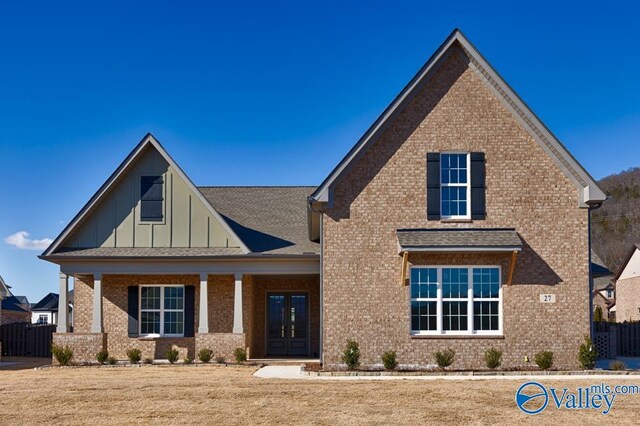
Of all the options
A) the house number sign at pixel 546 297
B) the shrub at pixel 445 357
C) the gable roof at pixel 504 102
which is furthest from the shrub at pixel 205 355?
the house number sign at pixel 546 297

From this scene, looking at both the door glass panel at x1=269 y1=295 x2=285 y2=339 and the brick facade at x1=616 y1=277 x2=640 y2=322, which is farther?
the brick facade at x1=616 y1=277 x2=640 y2=322

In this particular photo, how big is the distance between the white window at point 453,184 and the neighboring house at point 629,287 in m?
35.0

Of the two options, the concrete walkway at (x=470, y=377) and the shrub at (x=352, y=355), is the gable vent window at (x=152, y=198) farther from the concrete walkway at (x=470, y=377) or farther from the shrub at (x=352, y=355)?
the shrub at (x=352, y=355)

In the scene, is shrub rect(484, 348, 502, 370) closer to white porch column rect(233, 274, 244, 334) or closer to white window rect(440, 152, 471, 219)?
white window rect(440, 152, 471, 219)

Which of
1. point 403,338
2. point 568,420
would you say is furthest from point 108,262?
point 568,420

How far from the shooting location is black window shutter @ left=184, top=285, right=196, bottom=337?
Answer: 2344cm

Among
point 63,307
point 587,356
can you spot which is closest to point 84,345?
point 63,307

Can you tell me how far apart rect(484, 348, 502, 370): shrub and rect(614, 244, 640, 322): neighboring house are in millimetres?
34786

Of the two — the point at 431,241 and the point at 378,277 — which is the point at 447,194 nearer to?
the point at 431,241

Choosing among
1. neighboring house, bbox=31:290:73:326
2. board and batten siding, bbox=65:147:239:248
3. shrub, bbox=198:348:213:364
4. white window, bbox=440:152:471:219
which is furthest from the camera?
neighboring house, bbox=31:290:73:326

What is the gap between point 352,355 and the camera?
64.6 ft

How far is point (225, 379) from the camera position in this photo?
17938 millimetres

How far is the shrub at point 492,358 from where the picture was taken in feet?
63.6

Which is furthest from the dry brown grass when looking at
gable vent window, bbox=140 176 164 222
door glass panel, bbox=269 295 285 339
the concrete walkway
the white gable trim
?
door glass panel, bbox=269 295 285 339
